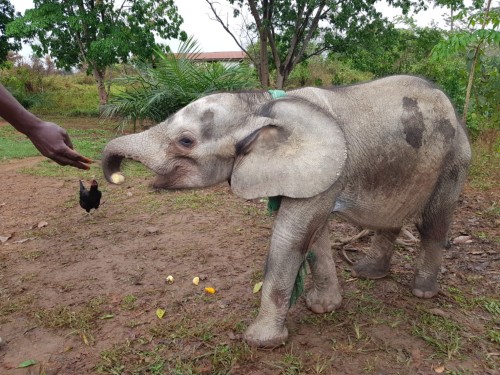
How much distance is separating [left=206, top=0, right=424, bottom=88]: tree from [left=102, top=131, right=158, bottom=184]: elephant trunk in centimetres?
1109

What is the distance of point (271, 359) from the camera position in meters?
2.65

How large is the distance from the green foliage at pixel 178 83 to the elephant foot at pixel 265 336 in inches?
201

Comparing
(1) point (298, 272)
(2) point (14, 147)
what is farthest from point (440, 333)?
(2) point (14, 147)

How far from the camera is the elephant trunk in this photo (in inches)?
98.6

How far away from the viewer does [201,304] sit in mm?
3297

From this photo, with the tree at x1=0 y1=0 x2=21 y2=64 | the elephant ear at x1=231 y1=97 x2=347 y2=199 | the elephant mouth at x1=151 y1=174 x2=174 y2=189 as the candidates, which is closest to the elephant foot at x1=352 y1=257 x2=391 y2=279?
the elephant ear at x1=231 y1=97 x2=347 y2=199

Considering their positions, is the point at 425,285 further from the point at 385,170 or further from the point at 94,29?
the point at 94,29

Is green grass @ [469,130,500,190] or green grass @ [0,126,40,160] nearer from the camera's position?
green grass @ [469,130,500,190]

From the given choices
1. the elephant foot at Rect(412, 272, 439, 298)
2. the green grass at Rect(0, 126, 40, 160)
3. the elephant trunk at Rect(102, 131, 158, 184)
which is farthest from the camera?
the green grass at Rect(0, 126, 40, 160)

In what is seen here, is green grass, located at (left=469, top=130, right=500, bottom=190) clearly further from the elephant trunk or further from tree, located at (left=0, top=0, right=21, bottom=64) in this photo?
tree, located at (left=0, top=0, right=21, bottom=64)

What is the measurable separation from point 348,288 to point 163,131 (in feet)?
6.66

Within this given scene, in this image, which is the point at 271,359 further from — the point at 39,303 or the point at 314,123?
the point at 39,303

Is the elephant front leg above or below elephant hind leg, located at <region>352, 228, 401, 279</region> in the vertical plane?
above

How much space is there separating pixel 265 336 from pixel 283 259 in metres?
0.55
